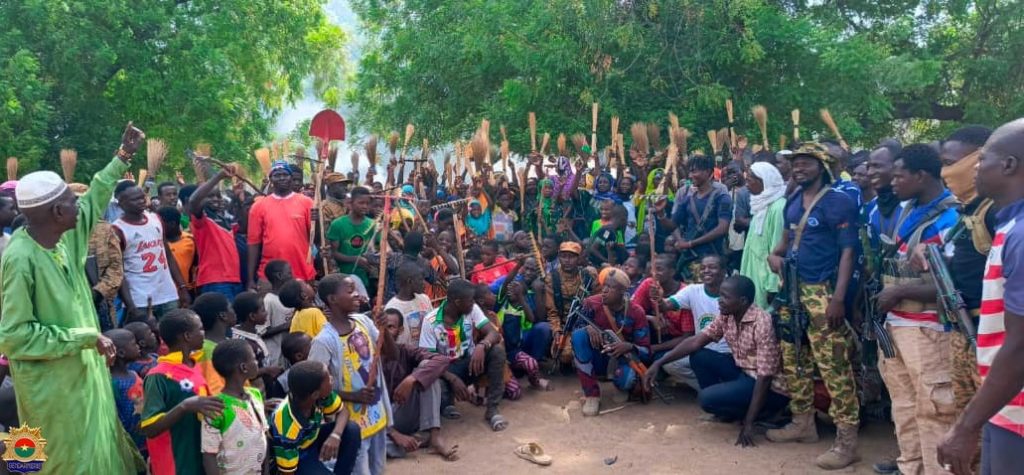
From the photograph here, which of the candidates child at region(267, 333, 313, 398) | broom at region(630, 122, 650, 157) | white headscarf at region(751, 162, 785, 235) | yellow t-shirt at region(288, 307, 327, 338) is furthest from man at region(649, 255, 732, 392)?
broom at region(630, 122, 650, 157)

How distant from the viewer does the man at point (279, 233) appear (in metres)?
6.88

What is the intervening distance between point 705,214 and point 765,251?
1456 mm

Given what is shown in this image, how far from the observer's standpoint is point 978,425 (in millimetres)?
2701

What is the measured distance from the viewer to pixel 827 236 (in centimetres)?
527

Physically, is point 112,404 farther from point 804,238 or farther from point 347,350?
point 804,238

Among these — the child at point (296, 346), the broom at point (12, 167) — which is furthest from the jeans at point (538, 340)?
the broom at point (12, 167)

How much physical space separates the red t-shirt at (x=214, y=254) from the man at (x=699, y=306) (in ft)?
11.3

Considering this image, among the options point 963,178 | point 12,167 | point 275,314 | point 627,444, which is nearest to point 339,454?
point 275,314

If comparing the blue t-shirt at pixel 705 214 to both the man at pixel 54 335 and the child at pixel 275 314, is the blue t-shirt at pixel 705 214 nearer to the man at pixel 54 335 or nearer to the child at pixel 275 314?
the child at pixel 275 314

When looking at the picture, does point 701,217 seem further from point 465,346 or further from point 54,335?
point 54,335

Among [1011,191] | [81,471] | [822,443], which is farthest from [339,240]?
[1011,191]

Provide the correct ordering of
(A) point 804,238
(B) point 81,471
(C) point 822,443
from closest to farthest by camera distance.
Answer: (B) point 81,471 → (A) point 804,238 → (C) point 822,443

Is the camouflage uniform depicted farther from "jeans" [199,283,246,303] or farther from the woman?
"jeans" [199,283,246,303]

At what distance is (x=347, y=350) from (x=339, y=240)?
7.61 feet
